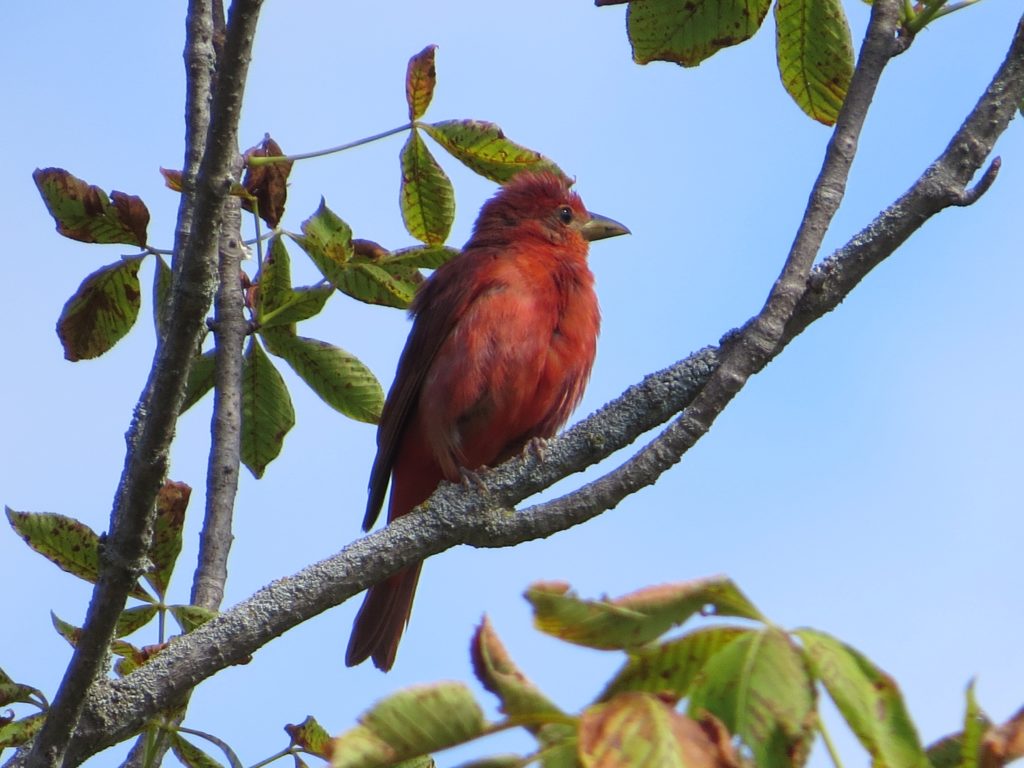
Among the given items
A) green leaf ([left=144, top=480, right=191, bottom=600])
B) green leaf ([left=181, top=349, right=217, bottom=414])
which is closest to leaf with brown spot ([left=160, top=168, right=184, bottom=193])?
green leaf ([left=181, top=349, right=217, bottom=414])

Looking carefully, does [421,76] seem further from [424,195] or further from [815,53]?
[815,53]

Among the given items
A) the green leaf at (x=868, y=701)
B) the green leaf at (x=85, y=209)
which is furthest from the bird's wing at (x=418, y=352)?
the green leaf at (x=868, y=701)

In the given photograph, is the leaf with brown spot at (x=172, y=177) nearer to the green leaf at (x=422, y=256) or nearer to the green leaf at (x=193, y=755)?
the green leaf at (x=422, y=256)

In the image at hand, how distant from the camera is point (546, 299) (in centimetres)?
579

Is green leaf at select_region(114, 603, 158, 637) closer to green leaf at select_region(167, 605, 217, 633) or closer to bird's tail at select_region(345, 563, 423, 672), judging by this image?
green leaf at select_region(167, 605, 217, 633)

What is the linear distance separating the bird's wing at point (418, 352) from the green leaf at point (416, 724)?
14.3ft

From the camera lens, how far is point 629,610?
148 cm

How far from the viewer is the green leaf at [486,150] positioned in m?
4.09

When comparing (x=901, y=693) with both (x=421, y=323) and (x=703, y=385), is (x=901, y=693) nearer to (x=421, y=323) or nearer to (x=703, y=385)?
(x=703, y=385)

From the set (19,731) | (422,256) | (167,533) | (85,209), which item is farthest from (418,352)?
(19,731)

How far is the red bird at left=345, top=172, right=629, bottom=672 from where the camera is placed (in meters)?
5.60

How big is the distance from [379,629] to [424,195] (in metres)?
2.32

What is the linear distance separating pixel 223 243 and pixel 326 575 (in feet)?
6.02

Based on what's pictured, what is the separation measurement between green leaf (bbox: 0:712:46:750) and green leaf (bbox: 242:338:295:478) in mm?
1522
